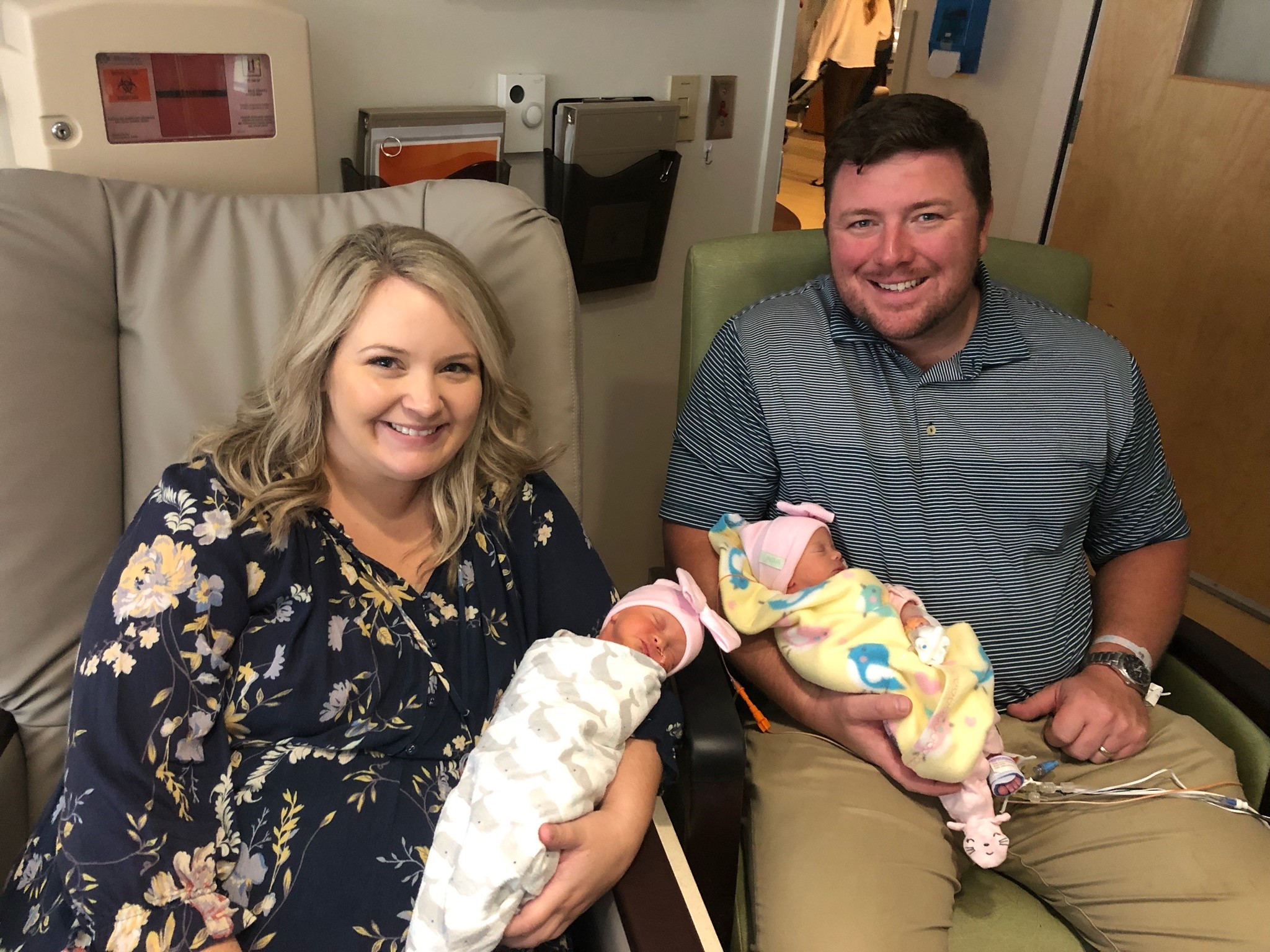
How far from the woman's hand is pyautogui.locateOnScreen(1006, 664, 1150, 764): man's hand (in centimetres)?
64

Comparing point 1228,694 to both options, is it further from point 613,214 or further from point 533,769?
point 613,214

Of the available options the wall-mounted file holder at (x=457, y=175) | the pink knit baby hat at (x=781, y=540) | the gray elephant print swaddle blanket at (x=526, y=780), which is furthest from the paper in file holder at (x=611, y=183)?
the gray elephant print swaddle blanket at (x=526, y=780)

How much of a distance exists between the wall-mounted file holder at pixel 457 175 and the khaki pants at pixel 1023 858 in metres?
1.02

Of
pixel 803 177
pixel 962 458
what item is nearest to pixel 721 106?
pixel 962 458

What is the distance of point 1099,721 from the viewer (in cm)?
132

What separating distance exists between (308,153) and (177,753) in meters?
0.84

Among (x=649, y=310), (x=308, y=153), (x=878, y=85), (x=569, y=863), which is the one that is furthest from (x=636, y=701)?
(x=878, y=85)

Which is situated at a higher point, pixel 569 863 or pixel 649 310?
pixel 649 310

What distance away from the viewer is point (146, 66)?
4.01 feet

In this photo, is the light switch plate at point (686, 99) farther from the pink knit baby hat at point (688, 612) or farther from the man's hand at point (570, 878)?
the man's hand at point (570, 878)

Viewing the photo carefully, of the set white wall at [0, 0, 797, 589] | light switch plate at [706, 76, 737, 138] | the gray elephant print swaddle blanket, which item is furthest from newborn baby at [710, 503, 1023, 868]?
light switch plate at [706, 76, 737, 138]

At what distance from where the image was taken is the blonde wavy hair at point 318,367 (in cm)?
109

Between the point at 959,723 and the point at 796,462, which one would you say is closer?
the point at 959,723

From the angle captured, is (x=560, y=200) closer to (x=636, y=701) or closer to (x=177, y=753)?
(x=636, y=701)
